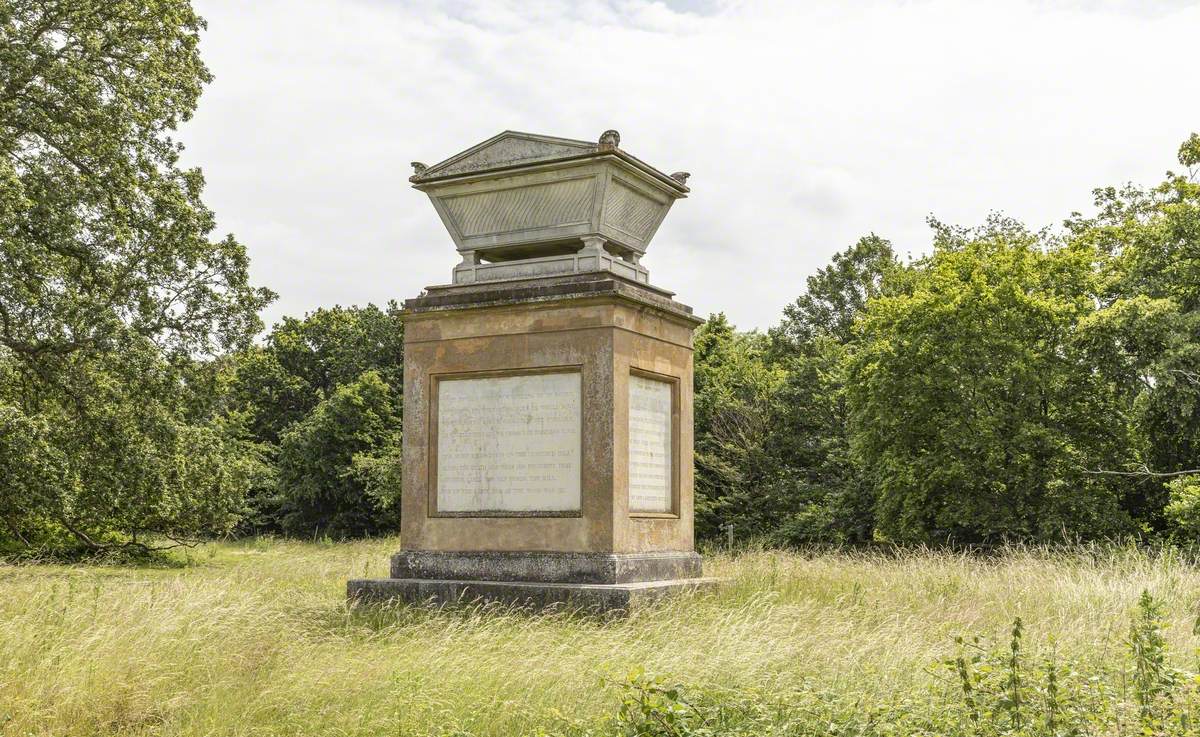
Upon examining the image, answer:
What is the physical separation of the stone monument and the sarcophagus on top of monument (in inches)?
0.7

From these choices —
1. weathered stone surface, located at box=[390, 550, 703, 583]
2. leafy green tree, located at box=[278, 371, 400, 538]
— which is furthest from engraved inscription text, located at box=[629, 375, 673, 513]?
leafy green tree, located at box=[278, 371, 400, 538]

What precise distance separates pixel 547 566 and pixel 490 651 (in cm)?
239

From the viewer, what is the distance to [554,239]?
1139 centimetres

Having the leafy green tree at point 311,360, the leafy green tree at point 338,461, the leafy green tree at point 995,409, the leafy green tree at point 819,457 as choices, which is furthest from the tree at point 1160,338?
the leafy green tree at point 311,360

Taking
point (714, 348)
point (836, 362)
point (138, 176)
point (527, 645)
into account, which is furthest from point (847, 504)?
point (527, 645)

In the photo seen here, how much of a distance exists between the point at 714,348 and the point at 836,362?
17.9 feet

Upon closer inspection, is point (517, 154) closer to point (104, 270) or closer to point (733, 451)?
point (104, 270)

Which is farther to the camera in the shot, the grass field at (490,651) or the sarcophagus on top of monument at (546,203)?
the sarcophagus on top of monument at (546,203)

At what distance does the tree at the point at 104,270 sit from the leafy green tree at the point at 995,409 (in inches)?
564

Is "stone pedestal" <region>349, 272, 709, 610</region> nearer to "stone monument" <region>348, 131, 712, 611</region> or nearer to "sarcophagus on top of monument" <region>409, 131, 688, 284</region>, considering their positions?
"stone monument" <region>348, 131, 712, 611</region>

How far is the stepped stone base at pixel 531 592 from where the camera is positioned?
1005 centimetres

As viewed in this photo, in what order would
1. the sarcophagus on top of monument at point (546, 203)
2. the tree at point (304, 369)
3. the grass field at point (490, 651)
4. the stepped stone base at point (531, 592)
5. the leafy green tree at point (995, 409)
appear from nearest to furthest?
the grass field at point (490, 651) < the stepped stone base at point (531, 592) < the sarcophagus on top of monument at point (546, 203) < the leafy green tree at point (995, 409) < the tree at point (304, 369)

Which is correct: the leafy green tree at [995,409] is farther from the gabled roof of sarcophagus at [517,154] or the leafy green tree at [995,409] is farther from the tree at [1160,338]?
the gabled roof of sarcophagus at [517,154]

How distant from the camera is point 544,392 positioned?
1110 centimetres
